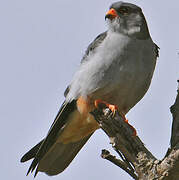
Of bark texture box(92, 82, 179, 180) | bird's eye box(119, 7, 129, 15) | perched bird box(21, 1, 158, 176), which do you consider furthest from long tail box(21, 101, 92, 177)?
bird's eye box(119, 7, 129, 15)

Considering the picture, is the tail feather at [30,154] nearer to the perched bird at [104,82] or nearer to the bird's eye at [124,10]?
the perched bird at [104,82]

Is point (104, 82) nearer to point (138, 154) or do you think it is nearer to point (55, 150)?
point (138, 154)

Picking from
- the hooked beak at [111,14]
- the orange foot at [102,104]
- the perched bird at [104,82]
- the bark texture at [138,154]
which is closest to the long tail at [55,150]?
the perched bird at [104,82]

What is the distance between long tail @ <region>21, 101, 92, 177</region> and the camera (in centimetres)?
606

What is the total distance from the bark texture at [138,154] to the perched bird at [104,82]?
67 cm

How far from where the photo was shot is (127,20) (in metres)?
6.39

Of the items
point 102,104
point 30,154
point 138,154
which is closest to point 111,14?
point 102,104

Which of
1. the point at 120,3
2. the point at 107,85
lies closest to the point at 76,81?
the point at 107,85

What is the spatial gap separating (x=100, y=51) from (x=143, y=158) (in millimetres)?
2064

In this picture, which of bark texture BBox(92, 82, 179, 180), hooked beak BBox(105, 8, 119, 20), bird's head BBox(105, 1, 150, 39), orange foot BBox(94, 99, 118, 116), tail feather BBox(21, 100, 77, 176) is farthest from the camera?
hooked beak BBox(105, 8, 119, 20)

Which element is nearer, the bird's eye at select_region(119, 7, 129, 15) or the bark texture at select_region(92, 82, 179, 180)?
the bark texture at select_region(92, 82, 179, 180)

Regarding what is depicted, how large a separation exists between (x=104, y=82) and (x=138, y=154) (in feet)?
5.05

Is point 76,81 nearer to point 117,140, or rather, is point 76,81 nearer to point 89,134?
point 89,134

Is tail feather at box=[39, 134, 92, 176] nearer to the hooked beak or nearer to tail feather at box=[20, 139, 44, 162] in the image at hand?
tail feather at box=[20, 139, 44, 162]
